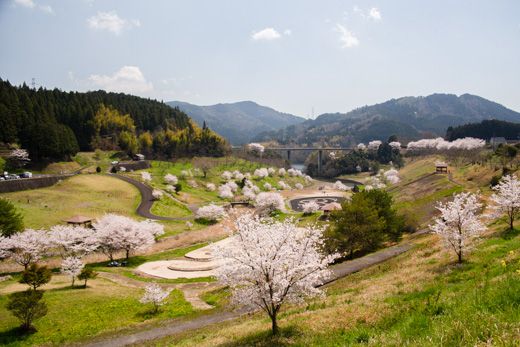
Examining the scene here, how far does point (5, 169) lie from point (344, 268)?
80.0 metres

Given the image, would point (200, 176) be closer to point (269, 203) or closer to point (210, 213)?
point (269, 203)

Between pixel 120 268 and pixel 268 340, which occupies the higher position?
pixel 268 340

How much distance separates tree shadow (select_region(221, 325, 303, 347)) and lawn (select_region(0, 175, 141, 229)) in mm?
50792

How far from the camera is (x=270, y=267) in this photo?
16578 millimetres

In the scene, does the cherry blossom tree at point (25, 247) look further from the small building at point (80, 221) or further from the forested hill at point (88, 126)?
the forested hill at point (88, 126)

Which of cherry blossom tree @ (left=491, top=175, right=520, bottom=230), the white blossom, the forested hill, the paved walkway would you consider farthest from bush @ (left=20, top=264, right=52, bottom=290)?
the white blossom

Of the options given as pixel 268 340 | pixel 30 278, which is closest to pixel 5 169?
pixel 30 278

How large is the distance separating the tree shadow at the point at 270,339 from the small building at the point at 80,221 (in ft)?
164

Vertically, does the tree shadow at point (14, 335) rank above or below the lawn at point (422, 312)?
below

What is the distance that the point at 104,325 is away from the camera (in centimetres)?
2855

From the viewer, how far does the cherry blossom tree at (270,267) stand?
1650 centimetres

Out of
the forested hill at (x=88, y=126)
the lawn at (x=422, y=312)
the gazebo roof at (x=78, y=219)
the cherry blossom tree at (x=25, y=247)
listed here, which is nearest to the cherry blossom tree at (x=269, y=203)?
the gazebo roof at (x=78, y=219)

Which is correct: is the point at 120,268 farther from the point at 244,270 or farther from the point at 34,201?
the point at 244,270

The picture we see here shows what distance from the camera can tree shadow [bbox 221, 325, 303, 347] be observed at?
1454 centimetres
